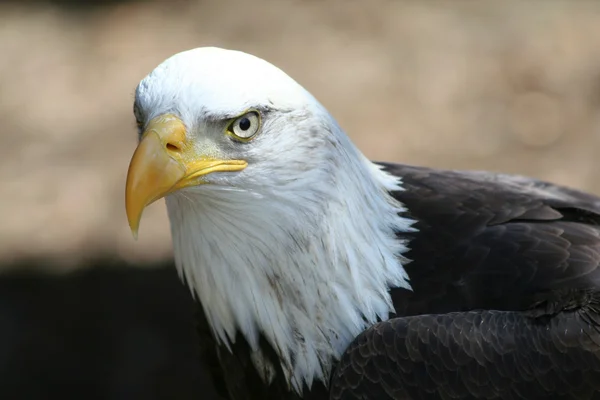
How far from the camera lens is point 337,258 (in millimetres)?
3467

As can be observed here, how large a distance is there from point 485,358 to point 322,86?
5.03 m

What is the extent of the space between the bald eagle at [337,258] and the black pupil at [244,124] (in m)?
0.02

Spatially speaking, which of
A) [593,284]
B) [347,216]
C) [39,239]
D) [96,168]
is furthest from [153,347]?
[593,284]

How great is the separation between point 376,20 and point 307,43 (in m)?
0.68

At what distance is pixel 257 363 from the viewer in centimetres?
371

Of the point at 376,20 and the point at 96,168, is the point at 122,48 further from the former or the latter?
the point at 376,20

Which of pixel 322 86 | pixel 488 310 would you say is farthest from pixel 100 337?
pixel 488 310

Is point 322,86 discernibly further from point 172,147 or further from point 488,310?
point 172,147

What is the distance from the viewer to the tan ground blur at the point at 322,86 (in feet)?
23.2

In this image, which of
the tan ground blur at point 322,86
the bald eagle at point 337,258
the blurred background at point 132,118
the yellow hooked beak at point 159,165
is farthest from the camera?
the tan ground blur at point 322,86

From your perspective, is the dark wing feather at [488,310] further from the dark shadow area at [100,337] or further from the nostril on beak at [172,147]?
the dark shadow area at [100,337]

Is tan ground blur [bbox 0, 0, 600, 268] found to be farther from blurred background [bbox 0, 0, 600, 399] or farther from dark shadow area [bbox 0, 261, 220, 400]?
dark shadow area [bbox 0, 261, 220, 400]

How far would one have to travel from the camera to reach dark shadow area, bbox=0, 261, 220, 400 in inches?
235

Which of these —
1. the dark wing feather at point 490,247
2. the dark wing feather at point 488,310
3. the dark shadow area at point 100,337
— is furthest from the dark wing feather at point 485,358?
the dark shadow area at point 100,337
